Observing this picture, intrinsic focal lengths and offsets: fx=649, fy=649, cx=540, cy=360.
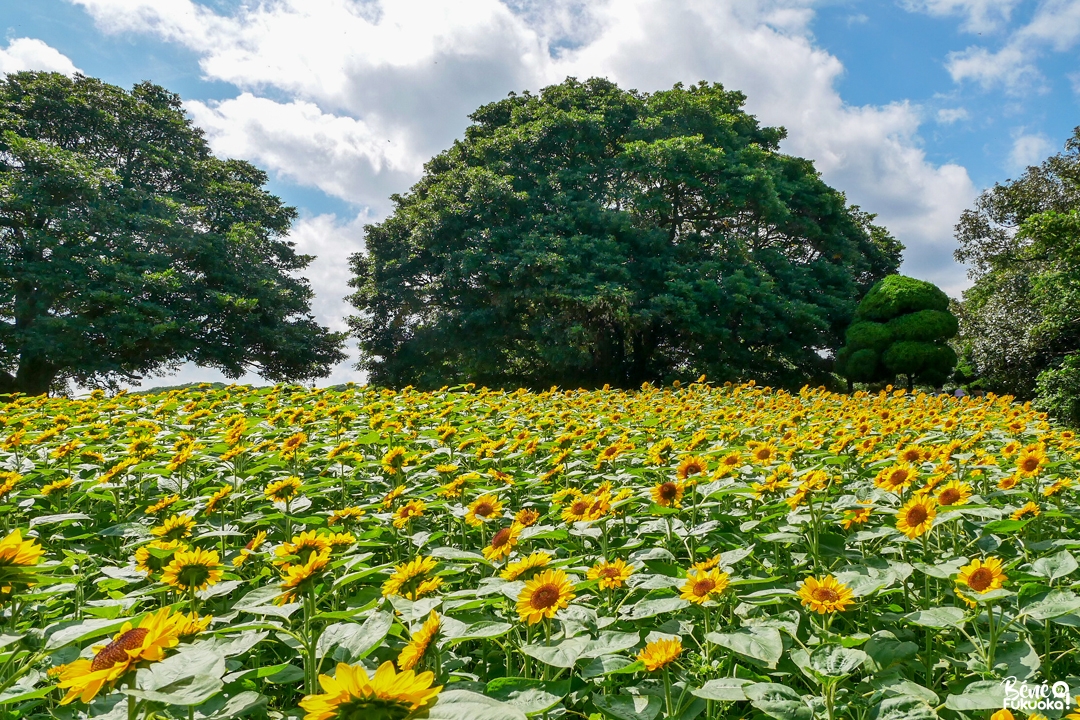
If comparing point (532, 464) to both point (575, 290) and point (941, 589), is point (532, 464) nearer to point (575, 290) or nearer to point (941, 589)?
point (941, 589)

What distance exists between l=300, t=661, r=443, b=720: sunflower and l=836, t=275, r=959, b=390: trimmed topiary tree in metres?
15.0

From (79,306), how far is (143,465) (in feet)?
43.7

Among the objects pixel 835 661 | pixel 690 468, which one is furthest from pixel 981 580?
pixel 690 468

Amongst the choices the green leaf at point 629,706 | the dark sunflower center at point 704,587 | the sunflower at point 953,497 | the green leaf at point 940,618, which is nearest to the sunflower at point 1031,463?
the sunflower at point 953,497

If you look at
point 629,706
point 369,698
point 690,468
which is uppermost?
point 690,468

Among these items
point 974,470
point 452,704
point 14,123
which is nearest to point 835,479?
point 974,470

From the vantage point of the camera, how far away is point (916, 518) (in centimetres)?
185

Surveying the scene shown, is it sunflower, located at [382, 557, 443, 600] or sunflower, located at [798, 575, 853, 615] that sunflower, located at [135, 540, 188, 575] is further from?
sunflower, located at [798, 575, 853, 615]

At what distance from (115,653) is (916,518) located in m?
1.92

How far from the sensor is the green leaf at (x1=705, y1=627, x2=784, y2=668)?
1.30 metres

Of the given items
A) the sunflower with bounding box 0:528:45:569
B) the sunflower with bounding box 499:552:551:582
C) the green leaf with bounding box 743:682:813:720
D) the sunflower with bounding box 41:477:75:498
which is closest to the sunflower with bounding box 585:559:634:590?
the sunflower with bounding box 499:552:551:582

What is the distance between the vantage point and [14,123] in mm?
15273

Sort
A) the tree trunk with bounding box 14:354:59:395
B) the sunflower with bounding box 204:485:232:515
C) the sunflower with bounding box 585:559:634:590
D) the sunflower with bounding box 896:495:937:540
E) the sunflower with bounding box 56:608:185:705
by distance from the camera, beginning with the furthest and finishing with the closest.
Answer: the tree trunk with bounding box 14:354:59:395 < the sunflower with bounding box 204:485:232:515 < the sunflower with bounding box 896:495:937:540 < the sunflower with bounding box 585:559:634:590 < the sunflower with bounding box 56:608:185:705

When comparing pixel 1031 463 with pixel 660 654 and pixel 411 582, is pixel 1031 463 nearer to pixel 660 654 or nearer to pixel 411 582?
A: pixel 660 654
